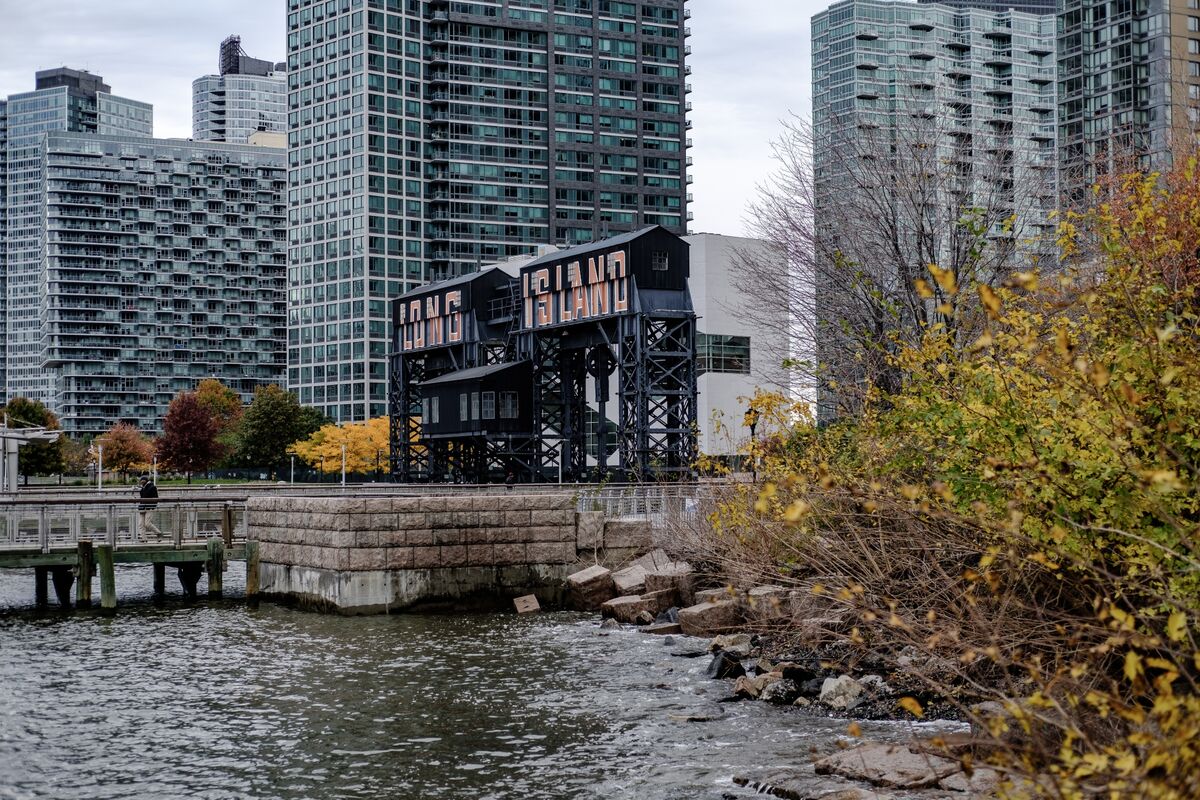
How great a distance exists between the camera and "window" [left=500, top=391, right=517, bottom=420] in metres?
68.8

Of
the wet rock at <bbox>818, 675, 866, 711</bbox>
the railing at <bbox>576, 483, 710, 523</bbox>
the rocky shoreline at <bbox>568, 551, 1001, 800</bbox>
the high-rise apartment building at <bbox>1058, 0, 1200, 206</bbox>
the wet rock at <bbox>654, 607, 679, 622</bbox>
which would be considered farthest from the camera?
the high-rise apartment building at <bbox>1058, 0, 1200, 206</bbox>

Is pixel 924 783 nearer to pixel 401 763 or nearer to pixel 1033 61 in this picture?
pixel 401 763

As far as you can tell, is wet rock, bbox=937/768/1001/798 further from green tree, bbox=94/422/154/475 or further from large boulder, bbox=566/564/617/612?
green tree, bbox=94/422/154/475

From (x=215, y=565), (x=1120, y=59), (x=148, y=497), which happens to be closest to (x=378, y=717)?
(x=215, y=565)

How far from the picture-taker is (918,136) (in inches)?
1184

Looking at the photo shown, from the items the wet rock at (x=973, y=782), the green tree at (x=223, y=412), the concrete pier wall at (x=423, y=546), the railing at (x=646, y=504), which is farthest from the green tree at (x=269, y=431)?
the wet rock at (x=973, y=782)

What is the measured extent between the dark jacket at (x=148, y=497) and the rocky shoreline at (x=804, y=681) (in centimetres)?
1141

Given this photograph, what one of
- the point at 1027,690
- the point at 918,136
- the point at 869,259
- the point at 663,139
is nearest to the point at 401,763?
the point at 1027,690

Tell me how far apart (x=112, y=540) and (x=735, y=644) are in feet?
58.1

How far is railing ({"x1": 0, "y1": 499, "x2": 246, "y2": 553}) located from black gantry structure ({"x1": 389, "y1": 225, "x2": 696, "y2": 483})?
20.1 metres

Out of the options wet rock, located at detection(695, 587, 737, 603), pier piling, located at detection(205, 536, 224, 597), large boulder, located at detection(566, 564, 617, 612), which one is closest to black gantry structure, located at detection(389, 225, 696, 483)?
large boulder, located at detection(566, 564, 617, 612)

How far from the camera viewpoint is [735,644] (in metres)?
22.5

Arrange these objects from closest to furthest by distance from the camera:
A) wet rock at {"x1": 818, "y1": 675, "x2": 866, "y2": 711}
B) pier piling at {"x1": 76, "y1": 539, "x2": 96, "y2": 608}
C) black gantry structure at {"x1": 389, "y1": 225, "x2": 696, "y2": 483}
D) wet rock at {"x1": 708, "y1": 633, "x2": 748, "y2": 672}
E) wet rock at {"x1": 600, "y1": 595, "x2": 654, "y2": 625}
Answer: wet rock at {"x1": 818, "y1": 675, "x2": 866, "y2": 711}, wet rock at {"x1": 708, "y1": 633, "x2": 748, "y2": 672}, wet rock at {"x1": 600, "y1": 595, "x2": 654, "y2": 625}, pier piling at {"x1": 76, "y1": 539, "x2": 96, "y2": 608}, black gantry structure at {"x1": 389, "y1": 225, "x2": 696, "y2": 483}

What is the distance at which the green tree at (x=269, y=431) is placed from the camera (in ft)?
399
